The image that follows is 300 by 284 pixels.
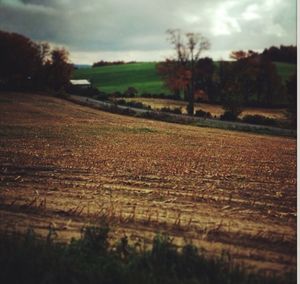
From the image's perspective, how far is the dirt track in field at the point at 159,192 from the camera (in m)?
3.91

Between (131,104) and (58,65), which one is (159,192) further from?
(131,104)

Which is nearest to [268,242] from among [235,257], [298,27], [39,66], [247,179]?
[235,257]

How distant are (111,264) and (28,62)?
20.7 feet

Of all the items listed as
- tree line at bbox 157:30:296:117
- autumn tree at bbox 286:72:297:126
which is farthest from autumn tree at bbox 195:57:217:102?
autumn tree at bbox 286:72:297:126

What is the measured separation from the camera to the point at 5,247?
339 cm

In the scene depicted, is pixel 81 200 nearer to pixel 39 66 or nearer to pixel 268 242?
pixel 268 242

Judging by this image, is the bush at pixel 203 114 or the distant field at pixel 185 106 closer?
the distant field at pixel 185 106

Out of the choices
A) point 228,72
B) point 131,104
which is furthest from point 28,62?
point 131,104

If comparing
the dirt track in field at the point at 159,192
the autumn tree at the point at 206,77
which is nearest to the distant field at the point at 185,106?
the autumn tree at the point at 206,77

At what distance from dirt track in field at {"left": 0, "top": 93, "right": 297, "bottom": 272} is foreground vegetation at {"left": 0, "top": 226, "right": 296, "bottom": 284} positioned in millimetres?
243

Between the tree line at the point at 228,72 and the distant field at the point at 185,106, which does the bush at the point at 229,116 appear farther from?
the tree line at the point at 228,72

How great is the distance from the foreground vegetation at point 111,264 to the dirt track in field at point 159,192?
0.80ft

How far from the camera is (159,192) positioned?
546 centimetres

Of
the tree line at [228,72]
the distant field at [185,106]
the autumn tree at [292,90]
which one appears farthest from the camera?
the distant field at [185,106]
